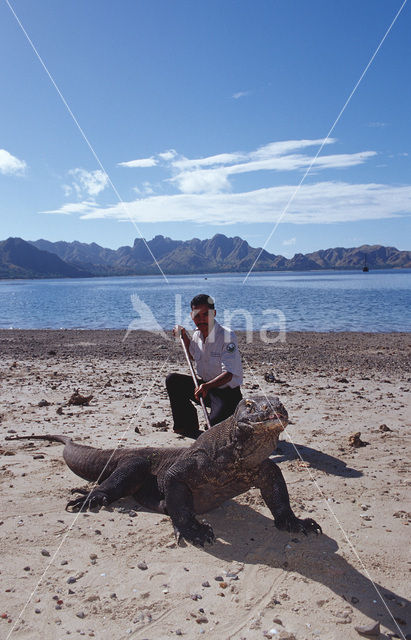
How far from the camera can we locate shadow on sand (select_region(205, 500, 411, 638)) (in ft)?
12.7

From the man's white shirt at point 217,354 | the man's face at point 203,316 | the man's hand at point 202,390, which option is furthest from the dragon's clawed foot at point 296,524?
the man's face at point 203,316

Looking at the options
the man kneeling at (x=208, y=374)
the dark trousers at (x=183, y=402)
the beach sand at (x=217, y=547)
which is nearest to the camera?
the beach sand at (x=217, y=547)

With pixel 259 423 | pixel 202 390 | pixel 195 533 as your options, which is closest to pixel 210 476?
pixel 195 533

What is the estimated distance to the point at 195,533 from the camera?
493 centimetres

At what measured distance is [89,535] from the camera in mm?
5035

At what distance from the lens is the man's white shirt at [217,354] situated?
718 cm

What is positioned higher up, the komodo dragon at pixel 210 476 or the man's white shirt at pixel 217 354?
the man's white shirt at pixel 217 354

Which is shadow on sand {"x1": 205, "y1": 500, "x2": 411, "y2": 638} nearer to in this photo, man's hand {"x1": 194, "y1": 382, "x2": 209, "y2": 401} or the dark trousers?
man's hand {"x1": 194, "y1": 382, "x2": 209, "y2": 401}

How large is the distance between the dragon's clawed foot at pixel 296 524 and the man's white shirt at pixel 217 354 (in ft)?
8.16

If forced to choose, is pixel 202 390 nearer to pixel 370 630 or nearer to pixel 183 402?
pixel 183 402

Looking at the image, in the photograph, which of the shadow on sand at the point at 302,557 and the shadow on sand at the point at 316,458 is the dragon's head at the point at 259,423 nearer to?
the shadow on sand at the point at 302,557

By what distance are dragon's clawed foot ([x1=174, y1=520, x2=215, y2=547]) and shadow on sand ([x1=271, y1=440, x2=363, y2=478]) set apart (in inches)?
87.7

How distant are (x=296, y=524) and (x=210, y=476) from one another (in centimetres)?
97

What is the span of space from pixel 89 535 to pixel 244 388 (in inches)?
276
